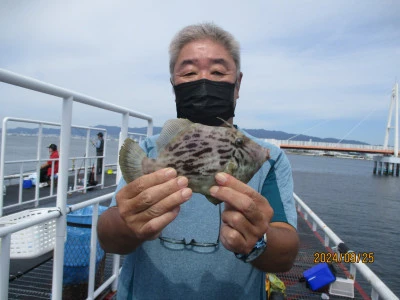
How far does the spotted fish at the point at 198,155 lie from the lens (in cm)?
196

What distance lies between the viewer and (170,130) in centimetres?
208

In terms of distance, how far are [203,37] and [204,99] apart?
1.89ft

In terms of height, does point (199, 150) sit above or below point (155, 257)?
above

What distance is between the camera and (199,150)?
77.1 inches

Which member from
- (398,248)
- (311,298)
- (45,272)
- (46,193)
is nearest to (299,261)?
(311,298)

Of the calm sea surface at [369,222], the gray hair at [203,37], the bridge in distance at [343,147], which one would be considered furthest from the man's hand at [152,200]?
the bridge in distance at [343,147]

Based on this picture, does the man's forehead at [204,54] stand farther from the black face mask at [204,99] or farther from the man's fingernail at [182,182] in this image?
the man's fingernail at [182,182]

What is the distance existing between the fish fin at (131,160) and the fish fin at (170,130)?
5.8 inches

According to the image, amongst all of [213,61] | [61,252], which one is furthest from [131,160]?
[61,252]

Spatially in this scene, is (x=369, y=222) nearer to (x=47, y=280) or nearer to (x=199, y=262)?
(x=47, y=280)

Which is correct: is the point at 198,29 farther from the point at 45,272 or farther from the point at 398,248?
Answer: the point at 398,248

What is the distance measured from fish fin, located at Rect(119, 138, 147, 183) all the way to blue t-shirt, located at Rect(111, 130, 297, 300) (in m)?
0.62

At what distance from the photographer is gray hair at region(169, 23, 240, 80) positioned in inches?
107

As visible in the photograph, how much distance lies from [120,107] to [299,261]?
6798 mm
